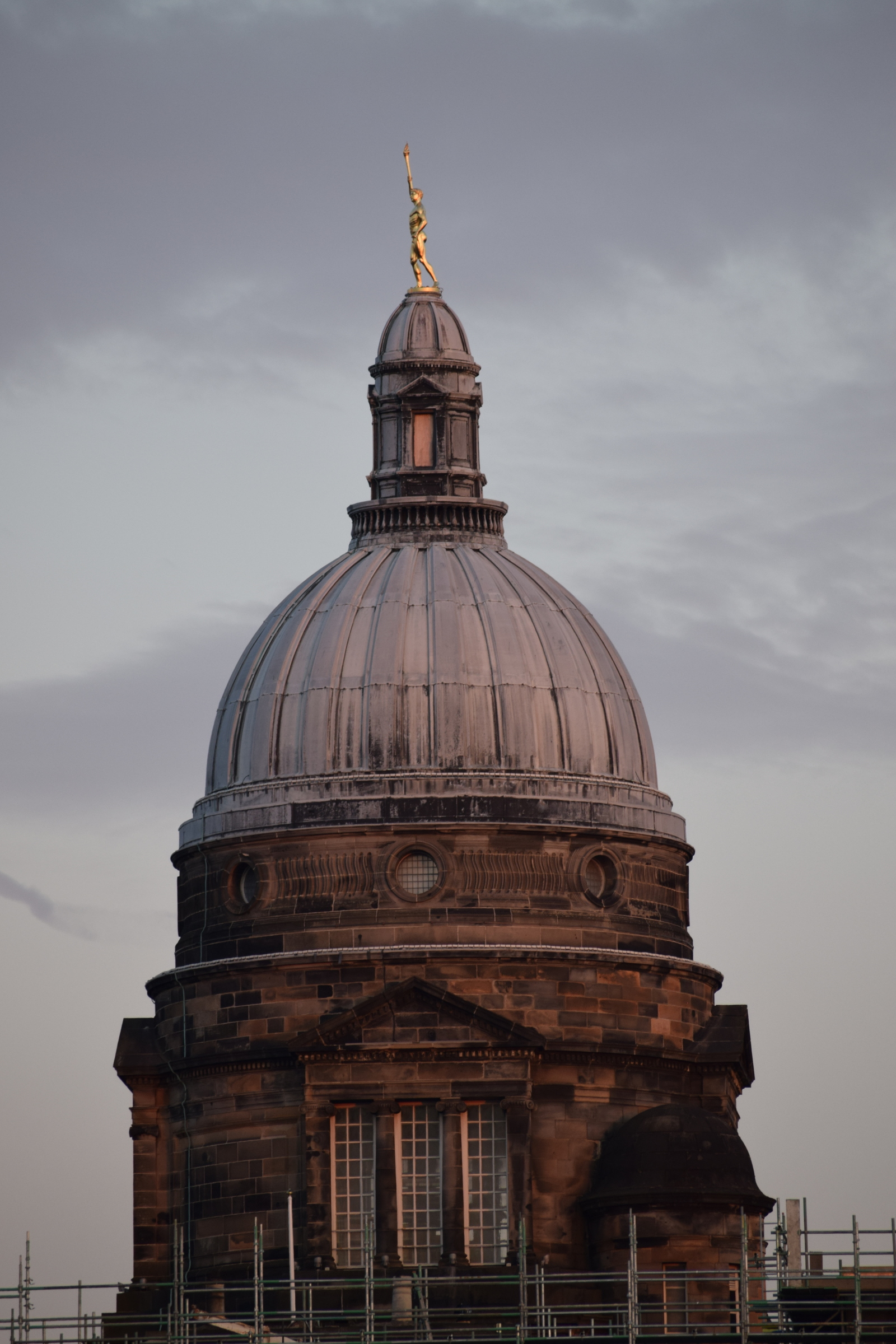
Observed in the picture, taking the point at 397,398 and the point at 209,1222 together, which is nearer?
the point at 209,1222

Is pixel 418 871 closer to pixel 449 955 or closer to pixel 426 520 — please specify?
pixel 449 955

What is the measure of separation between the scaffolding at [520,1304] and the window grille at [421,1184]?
854mm

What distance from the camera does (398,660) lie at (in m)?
96.7

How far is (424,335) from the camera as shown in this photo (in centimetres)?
10206

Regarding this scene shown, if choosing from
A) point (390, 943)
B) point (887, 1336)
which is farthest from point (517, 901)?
point (887, 1336)

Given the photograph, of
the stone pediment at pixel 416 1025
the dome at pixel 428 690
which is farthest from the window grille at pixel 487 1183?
the dome at pixel 428 690

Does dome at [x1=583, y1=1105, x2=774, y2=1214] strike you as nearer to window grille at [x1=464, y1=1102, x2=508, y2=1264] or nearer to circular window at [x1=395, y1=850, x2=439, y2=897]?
window grille at [x1=464, y1=1102, x2=508, y2=1264]

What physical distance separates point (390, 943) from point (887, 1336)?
666 inches

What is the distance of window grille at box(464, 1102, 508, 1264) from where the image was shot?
91625mm

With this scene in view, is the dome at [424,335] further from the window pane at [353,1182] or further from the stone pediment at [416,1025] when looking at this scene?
the window pane at [353,1182]

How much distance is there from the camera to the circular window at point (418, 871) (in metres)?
94.8

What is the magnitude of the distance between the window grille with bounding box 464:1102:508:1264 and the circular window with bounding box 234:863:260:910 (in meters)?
7.98

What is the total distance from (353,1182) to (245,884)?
8467 mm

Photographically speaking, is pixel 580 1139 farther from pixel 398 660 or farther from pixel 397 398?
pixel 397 398
